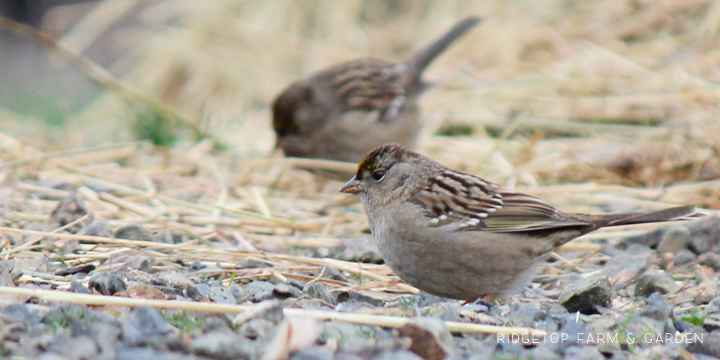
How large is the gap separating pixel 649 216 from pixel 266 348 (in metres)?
1.73

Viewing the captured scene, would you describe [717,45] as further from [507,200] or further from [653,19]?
[507,200]

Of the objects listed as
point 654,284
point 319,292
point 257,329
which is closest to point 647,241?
point 654,284

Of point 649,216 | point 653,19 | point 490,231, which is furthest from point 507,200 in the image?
point 653,19

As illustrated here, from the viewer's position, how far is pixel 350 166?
540 cm

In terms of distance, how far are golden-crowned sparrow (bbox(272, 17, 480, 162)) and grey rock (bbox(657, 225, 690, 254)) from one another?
8.25ft

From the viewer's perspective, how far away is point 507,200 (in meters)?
3.45

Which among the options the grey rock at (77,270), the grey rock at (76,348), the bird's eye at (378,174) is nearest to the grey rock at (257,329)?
the grey rock at (76,348)

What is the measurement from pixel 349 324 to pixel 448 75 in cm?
557

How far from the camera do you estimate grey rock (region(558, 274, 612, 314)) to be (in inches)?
121

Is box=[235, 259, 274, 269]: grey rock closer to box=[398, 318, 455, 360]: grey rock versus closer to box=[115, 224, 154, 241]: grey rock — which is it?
box=[115, 224, 154, 241]: grey rock

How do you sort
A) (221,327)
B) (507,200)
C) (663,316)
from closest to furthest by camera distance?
(221,327) → (663,316) → (507,200)

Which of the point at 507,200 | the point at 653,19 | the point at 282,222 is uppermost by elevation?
the point at 653,19

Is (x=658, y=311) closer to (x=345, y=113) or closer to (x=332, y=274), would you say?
(x=332, y=274)

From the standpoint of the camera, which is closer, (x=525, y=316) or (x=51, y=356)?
(x=51, y=356)
